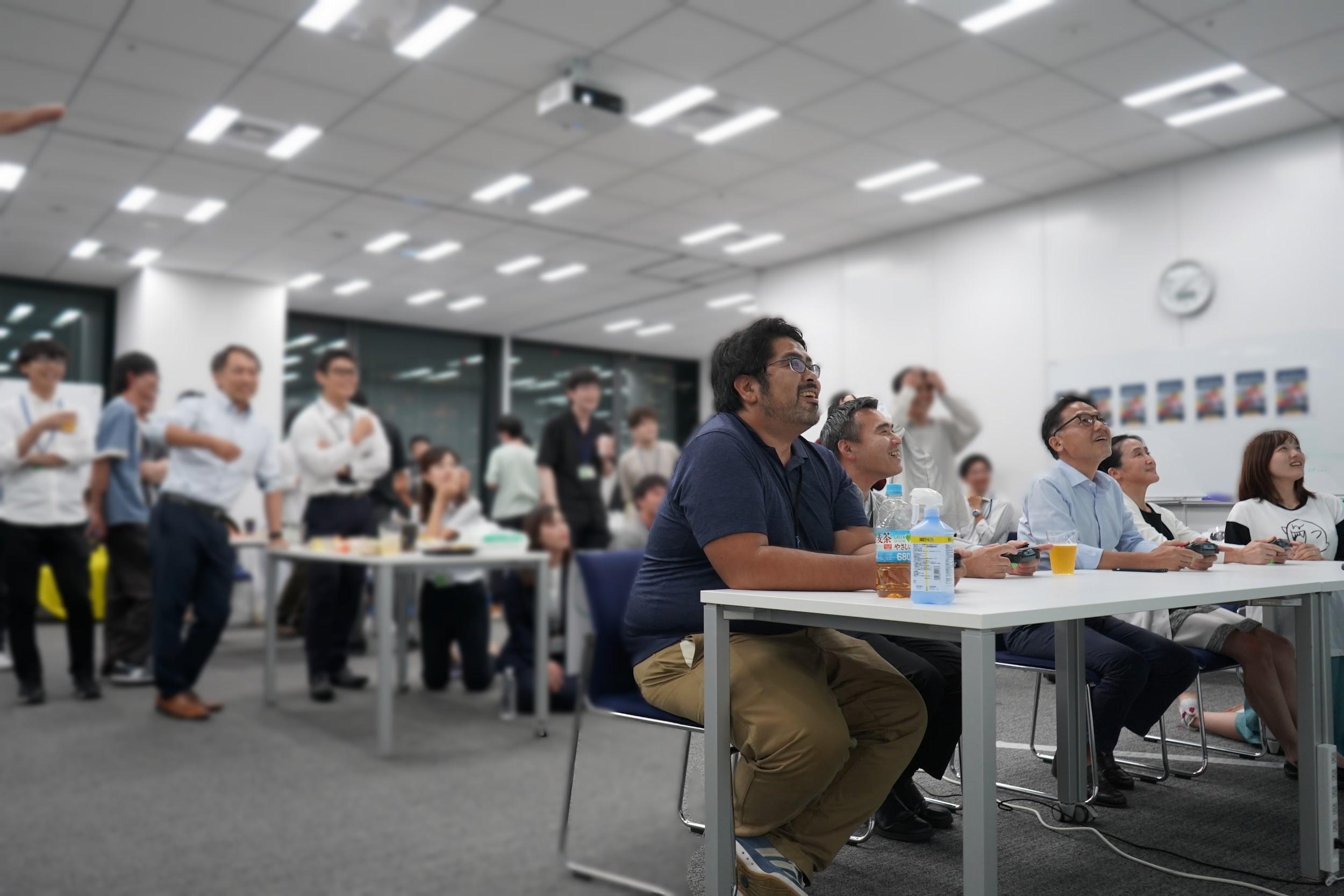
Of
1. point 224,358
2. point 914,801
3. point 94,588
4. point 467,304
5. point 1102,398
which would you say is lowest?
point 94,588

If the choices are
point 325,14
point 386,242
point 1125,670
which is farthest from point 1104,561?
point 386,242

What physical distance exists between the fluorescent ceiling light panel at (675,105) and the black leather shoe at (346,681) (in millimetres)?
3297

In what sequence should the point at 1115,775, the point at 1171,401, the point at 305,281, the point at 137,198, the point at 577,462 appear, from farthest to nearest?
1. the point at 305,281
2. the point at 137,198
3. the point at 577,462
4. the point at 1171,401
5. the point at 1115,775

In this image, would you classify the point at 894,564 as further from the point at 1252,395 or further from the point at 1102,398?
the point at 1102,398

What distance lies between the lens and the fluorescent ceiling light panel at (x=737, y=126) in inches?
213

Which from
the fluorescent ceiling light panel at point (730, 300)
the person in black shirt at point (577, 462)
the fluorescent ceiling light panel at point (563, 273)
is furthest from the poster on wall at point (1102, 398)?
the fluorescent ceiling light panel at point (730, 300)

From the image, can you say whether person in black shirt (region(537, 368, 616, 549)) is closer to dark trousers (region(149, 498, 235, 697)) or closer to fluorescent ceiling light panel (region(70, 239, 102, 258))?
dark trousers (region(149, 498, 235, 697))

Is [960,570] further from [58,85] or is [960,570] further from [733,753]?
[58,85]

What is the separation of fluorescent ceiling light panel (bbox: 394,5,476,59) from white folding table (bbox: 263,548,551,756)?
2.38 meters

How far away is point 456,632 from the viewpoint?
15.1 feet

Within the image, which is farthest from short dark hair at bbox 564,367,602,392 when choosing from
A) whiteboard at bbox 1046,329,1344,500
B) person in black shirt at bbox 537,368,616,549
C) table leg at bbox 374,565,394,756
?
whiteboard at bbox 1046,329,1344,500

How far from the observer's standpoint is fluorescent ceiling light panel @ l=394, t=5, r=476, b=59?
14.2 ft

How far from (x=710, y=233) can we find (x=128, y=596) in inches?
191

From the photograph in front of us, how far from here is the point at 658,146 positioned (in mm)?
5855
